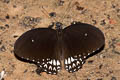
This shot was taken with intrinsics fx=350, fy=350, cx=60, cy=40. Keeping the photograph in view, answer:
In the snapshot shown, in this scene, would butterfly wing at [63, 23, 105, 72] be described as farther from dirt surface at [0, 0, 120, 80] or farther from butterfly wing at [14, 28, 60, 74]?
dirt surface at [0, 0, 120, 80]

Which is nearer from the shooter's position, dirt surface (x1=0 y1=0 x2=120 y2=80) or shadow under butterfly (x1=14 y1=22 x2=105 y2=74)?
shadow under butterfly (x1=14 y1=22 x2=105 y2=74)

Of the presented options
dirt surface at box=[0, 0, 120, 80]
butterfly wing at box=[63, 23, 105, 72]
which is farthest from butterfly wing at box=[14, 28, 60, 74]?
dirt surface at box=[0, 0, 120, 80]

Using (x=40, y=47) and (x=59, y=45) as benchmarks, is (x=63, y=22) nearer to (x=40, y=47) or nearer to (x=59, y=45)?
(x=59, y=45)

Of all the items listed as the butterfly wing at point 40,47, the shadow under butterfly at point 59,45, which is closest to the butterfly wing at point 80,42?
the shadow under butterfly at point 59,45

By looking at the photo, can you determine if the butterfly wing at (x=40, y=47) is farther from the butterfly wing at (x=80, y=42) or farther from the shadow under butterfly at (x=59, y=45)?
the butterfly wing at (x=80, y=42)

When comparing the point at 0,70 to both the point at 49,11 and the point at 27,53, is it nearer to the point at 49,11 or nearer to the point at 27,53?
the point at 27,53

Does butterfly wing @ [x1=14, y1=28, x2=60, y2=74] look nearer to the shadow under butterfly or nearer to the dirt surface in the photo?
the shadow under butterfly

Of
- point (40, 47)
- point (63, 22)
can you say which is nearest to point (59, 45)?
point (40, 47)
